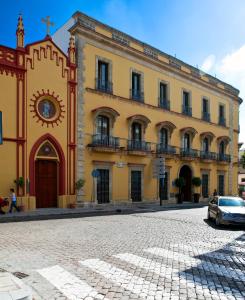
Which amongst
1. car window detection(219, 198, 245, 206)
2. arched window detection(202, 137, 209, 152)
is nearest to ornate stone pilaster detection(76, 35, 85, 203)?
car window detection(219, 198, 245, 206)

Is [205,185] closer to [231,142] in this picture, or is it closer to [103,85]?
[231,142]

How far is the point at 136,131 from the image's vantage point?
2573 centimetres

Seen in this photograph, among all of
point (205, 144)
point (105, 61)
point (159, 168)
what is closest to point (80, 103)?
point (105, 61)

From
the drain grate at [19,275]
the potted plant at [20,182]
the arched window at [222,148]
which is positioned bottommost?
the drain grate at [19,275]

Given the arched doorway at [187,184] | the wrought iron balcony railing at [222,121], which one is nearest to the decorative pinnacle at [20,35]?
the arched doorway at [187,184]

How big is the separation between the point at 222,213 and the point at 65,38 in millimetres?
17661

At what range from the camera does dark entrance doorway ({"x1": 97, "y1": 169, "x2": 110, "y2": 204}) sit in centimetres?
2247

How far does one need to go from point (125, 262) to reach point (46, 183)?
550 inches

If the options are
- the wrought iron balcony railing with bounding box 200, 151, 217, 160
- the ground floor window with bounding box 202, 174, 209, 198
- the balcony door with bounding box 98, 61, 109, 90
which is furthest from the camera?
the ground floor window with bounding box 202, 174, 209, 198

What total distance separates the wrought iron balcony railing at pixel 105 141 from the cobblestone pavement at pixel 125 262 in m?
10.8

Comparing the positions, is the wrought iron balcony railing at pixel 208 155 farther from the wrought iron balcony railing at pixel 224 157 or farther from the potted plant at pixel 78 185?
the potted plant at pixel 78 185

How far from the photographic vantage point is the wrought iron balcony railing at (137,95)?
2544cm

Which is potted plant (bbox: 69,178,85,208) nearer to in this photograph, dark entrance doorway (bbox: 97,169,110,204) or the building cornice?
dark entrance doorway (bbox: 97,169,110,204)

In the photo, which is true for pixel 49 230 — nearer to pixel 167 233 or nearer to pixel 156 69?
pixel 167 233
